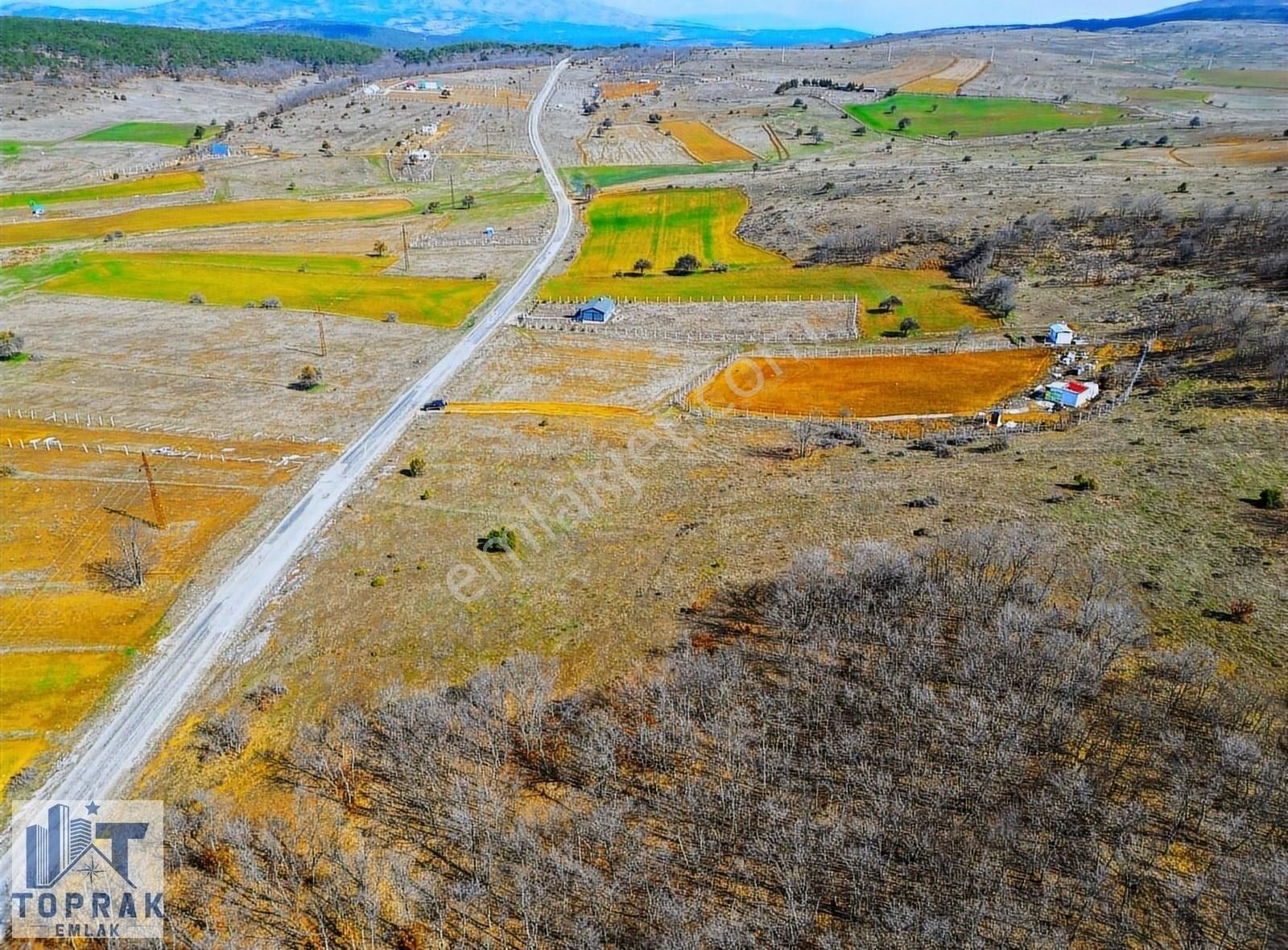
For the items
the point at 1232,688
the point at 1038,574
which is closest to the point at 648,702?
the point at 1038,574

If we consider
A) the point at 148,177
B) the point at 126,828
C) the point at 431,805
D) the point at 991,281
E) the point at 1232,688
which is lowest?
the point at 126,828

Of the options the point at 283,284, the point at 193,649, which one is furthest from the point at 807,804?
the point at 283,284

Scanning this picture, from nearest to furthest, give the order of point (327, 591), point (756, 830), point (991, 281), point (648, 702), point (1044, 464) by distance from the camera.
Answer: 1. point (756, 830)
2. point (648, 702)
3. point (327, 591)
4. point (1044, 464)
5. point (991, 281)

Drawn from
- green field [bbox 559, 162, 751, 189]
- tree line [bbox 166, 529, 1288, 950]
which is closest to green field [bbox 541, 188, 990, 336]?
green field [bbox 559, 162, 751, 189]

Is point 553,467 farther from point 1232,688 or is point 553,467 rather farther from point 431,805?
point 1232,688

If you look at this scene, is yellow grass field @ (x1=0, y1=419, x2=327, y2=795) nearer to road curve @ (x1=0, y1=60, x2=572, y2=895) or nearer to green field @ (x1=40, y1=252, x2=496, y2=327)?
road curve @ (x1=0, y1=60, x2=572, y2=895)

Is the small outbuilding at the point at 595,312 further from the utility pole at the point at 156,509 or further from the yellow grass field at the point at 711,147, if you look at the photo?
the yellow grass field at the point at 711,147

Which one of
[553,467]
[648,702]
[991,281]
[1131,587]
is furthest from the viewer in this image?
[991,281]
